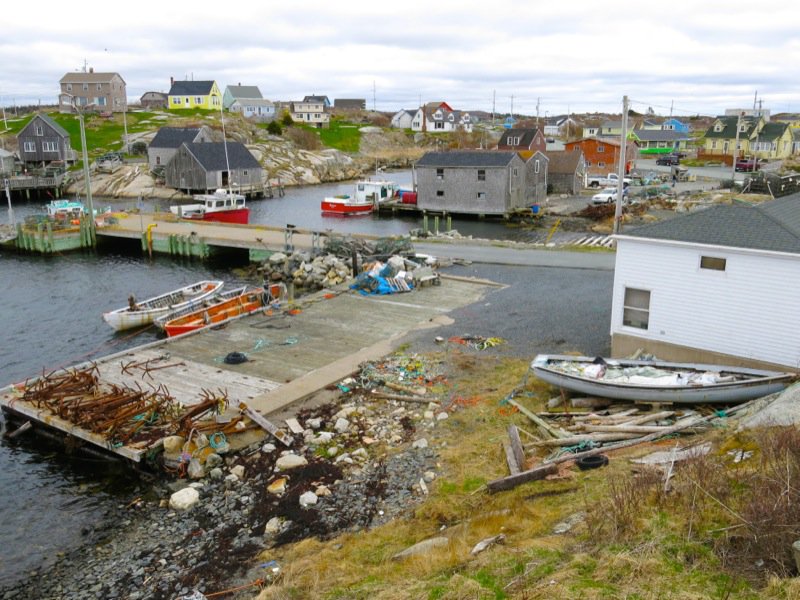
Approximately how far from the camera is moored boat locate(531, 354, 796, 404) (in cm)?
1485

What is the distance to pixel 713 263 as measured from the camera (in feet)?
56.3

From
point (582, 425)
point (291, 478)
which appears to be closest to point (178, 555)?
point (291, 478)

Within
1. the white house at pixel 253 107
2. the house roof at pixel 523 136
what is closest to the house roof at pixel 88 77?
the white house at pixel 253 107

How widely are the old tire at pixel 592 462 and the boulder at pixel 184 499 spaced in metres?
7.96

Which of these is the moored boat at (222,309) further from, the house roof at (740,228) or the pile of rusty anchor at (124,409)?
the house roof at (740,228)

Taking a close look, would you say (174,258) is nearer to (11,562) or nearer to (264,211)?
(264,211)

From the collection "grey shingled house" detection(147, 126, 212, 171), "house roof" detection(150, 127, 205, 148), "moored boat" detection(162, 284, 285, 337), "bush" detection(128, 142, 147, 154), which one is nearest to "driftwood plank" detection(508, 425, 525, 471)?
"moored boat" detection(162, 284, 285, 337)

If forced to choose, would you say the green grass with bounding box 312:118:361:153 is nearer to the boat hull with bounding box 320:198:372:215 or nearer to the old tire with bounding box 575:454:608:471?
the boat hull with bounding box 320:198:372:215

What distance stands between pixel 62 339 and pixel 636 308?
23349 millimetres

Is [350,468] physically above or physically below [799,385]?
below

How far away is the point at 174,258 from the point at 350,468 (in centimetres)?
3435

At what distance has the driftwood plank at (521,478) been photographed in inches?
482

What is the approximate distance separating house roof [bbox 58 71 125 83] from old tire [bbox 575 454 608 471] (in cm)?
13902

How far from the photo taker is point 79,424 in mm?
16828
